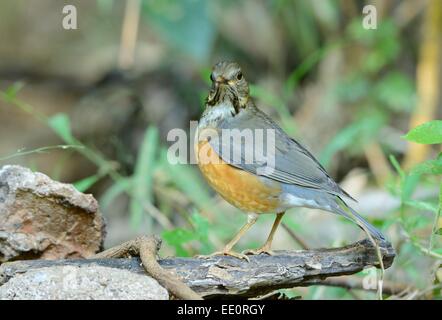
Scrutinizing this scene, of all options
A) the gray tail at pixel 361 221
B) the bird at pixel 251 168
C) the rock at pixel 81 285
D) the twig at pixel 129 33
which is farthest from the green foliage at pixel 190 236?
the twig at pixel 129 33

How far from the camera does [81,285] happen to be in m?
3.31

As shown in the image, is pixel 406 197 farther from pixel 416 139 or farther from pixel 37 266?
pixel 37 266

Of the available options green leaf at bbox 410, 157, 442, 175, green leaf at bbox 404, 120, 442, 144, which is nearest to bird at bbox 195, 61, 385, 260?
green leaf at bbox 410, 157, 442, 175

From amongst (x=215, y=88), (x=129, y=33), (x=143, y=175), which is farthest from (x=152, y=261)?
(x=129, y=33)

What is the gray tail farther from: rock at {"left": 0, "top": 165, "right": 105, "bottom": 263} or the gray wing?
rock at {"left": 0, "top": 165, "right": 105, "bottom": 263}

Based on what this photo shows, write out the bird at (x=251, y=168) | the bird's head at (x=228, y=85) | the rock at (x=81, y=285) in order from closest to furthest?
the rock at (x=81, y=285), the bird at (x=251, y=168), the bird's head at (x=228, y=85)

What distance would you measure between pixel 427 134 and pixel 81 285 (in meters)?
1.67

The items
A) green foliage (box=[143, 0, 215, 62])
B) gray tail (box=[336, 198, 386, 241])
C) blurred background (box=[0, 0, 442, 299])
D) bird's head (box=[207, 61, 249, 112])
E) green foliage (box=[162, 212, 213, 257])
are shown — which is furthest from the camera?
green foliage (box=[143, 0, 215, 62])

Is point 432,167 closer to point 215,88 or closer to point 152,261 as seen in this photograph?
point 152,261

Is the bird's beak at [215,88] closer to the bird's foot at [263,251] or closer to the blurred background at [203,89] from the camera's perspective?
the blurred background at [203,89]

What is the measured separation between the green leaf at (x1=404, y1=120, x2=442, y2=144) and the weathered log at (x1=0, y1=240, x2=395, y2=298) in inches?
24.4

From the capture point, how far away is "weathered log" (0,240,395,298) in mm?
3512

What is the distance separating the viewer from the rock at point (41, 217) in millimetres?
3893
